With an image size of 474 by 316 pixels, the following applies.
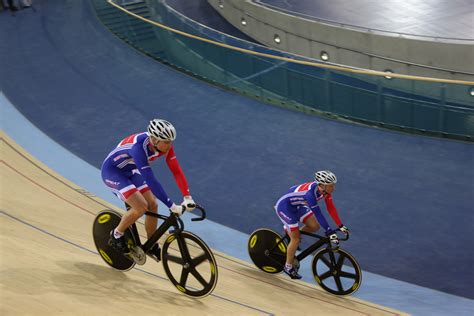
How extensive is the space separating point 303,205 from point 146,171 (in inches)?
63.2

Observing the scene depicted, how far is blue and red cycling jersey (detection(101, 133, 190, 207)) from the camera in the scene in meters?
4.75

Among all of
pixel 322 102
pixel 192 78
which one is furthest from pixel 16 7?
pixel 322 102

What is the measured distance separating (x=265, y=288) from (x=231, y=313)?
0.82m

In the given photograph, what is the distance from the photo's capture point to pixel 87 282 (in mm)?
Answer: 5188

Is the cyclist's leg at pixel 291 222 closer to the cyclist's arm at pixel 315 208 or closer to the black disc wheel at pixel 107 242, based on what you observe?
the cyclist's arm at pixel 315 208

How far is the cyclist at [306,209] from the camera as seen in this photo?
545 centimetres

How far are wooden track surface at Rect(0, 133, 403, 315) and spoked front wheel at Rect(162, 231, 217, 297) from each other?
0.11m

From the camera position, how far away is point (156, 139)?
15.5 feet

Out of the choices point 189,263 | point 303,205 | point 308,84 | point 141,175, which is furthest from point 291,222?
point 308,84

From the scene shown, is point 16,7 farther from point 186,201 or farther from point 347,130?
point 186,201

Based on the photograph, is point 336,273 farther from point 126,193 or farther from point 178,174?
point 126,193

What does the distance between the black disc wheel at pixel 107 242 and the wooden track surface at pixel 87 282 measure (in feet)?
0.27

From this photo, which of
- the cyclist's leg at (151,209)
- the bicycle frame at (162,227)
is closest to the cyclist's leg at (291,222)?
the bicycle frame at (162,227)

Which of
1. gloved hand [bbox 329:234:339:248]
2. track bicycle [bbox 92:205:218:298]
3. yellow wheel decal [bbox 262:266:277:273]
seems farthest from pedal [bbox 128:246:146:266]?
gloved hand [bbox 329:234:339:248]
